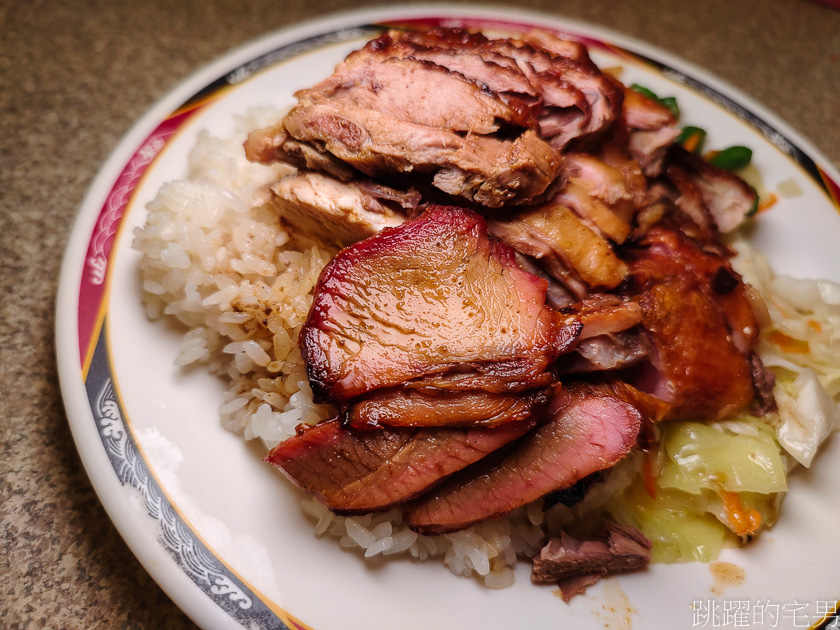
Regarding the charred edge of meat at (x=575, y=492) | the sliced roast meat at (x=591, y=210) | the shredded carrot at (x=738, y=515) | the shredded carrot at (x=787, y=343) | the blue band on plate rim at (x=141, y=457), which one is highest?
the sliced roast meat at (x=591, y=210)

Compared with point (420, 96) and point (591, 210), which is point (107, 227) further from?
point (591, 210)

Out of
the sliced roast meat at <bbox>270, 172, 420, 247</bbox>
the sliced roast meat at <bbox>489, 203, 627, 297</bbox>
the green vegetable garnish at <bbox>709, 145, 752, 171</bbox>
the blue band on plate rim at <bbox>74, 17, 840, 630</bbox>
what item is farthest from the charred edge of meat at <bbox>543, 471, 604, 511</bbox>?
the green vegetable garnish at <bbox>709, 145, 752, 171</bbox>

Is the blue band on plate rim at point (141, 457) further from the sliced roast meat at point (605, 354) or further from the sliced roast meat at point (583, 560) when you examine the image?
the sliced roast meat at point (605, 354)

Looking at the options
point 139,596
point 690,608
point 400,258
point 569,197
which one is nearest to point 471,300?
point 400,258

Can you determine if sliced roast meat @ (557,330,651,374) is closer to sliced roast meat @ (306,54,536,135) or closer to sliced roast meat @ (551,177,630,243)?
sliced roast meat @ (551,177,630,243)

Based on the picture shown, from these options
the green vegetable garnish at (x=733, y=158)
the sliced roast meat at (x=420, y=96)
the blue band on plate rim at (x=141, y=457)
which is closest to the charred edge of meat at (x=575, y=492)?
the blue band on plate rim at (x=141, y=457)
